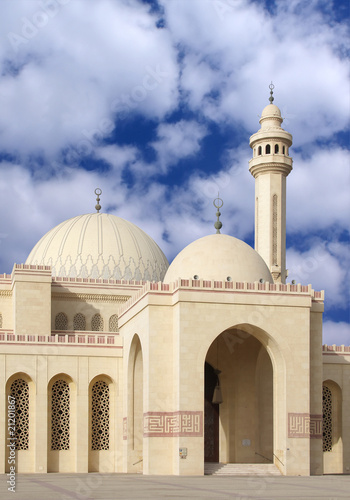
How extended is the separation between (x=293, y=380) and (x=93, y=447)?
7511 mm

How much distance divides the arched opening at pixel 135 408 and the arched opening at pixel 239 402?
2.82 metres

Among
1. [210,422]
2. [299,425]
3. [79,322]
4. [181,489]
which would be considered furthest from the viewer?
[79,322]

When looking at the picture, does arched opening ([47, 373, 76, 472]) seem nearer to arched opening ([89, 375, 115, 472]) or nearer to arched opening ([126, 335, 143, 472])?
arched opening ([89, 375, 115, 472])

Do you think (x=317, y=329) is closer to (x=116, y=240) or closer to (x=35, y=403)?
(x=35, y=403)

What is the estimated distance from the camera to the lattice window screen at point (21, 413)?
28.4 metres

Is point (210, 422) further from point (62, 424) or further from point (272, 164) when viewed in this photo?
point (272, 164)

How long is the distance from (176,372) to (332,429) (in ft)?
25.9

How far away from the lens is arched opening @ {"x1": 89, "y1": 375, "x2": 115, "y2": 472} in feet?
95.5

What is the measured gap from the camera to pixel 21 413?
28.5m

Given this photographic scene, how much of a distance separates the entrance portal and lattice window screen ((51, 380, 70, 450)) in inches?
196

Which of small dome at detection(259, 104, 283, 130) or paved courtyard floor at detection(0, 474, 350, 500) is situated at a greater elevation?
small dome at detection(259, 104, 283, 130)

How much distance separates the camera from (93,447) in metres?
29.2

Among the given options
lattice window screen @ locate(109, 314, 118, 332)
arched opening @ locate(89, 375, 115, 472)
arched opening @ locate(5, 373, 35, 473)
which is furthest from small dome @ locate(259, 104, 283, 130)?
arched opening @ locate(5, 373, 35, 473)

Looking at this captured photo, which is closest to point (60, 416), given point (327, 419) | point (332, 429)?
point (327, 419)
